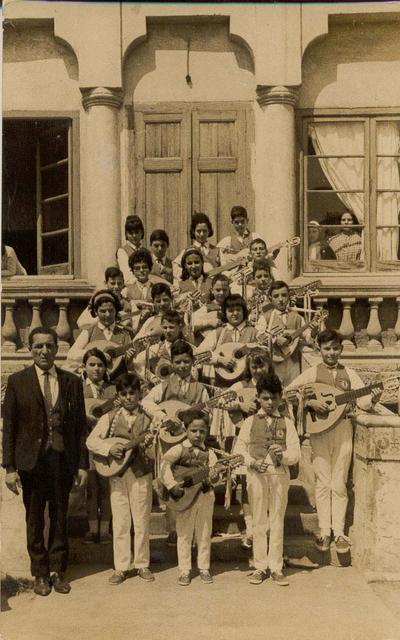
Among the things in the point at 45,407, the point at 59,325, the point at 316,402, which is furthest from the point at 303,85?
the point at 45,407

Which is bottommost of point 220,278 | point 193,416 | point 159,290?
point 193,416

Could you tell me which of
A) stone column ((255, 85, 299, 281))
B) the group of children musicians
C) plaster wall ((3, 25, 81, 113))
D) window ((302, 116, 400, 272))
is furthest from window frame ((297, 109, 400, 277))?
plaster wall ((3, 25, 81, 113))

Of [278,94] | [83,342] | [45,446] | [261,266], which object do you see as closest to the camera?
[45,446]

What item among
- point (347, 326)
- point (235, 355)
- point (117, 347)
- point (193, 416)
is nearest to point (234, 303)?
point (235, 355)

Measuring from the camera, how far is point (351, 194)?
10195 millimetres

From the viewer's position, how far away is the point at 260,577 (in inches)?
242

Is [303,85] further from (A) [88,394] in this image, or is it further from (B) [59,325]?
(A) [88,394]

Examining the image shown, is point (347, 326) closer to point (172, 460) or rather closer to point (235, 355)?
point (235, 355)

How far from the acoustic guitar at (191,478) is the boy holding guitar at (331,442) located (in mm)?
874

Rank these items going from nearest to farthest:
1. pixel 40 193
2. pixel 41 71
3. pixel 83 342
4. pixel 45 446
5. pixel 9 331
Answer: pixel 45 446 → pixel 83 342 → pixel 9 331 → pixel 41 71 → pixel 40 193

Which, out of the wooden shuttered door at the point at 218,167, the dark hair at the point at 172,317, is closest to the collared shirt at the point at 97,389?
the dark hair at the point at 172,317

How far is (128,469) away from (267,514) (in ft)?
3.29

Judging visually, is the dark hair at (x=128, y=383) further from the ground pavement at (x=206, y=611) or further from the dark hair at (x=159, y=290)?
the dark hair at (x=159, y=290)

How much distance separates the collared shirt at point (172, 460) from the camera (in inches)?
244
